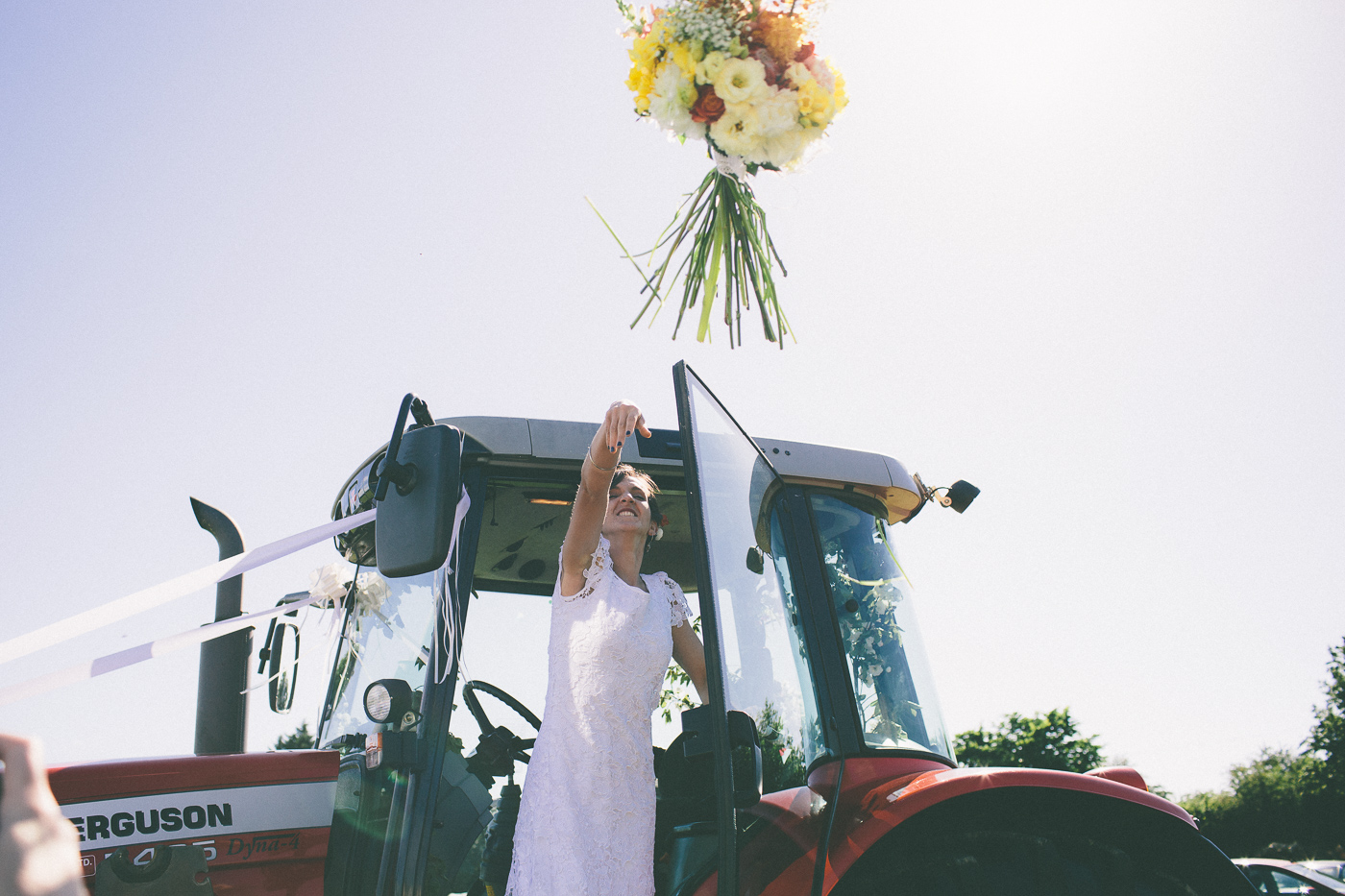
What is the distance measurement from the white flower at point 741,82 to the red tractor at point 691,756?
24.5 inches

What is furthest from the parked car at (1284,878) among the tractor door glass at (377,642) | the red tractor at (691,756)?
the tractor door glass at (377,642)

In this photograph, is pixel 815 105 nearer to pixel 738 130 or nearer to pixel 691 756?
pixel 738 130

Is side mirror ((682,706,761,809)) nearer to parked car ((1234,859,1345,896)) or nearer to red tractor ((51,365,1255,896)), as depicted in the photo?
red tractor ((51,365,1255,896))

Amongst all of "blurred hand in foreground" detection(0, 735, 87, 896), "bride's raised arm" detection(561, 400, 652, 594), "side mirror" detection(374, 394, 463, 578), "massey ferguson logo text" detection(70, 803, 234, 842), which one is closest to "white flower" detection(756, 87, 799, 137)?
"bride's raised arm" detection(561, 400, 652, 594)

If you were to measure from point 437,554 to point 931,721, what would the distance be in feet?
5.57

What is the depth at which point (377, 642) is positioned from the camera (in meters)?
2.51

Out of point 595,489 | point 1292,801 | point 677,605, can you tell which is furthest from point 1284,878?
point 1292,801

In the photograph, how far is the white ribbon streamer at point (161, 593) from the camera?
144 centimetres

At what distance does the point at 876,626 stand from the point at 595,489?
1.05 meters

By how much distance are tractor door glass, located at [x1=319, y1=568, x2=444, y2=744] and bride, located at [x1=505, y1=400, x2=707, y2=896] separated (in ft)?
1.31

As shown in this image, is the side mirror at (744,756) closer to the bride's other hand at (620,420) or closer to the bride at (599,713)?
the bride at (599,713)

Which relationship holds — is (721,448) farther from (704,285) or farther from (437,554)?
(437,554)

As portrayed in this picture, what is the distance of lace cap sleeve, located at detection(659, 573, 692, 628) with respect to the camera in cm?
248

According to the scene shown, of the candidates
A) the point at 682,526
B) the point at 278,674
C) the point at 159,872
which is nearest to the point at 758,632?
the point at 682,526
